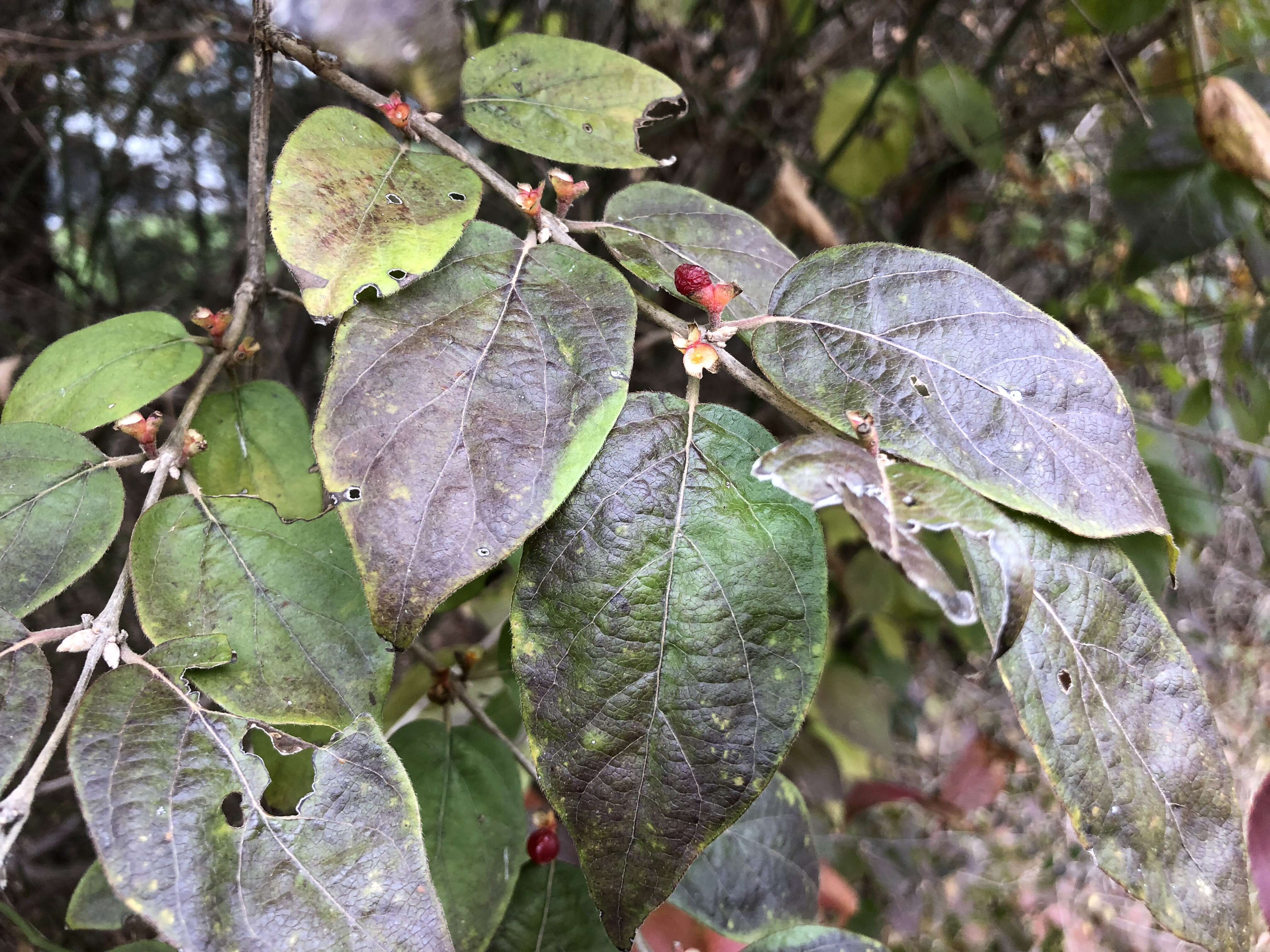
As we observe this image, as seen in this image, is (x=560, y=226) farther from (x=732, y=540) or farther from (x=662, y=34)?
(x=662, y=34)

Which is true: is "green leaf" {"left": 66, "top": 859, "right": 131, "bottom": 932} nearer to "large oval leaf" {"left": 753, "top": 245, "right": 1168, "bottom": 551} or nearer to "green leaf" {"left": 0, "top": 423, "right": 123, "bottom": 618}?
"green leaf" {"left": 0, "top": 423, "right": 123, "bottom": 618}

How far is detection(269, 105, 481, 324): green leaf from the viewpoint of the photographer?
0.39 m

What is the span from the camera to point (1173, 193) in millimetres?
1000

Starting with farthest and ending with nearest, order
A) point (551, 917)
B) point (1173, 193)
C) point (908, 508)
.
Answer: point (1173, 193)
point (551, 917)
point (908, 508)

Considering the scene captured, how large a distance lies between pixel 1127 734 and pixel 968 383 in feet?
0.63

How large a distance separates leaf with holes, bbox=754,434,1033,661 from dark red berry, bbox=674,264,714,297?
118 millimetres

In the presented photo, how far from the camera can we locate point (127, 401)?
48cm

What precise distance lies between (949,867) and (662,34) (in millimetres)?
1910

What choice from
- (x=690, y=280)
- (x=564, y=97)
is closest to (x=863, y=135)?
(x=564, y=97)

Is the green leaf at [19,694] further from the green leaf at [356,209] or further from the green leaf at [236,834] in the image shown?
the green leaf at [356,209]

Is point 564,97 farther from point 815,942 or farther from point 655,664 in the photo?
point 815,942

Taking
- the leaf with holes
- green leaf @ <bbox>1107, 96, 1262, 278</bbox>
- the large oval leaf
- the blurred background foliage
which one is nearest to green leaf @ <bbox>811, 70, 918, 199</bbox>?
the blurred background foliage

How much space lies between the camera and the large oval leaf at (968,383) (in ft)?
1.27

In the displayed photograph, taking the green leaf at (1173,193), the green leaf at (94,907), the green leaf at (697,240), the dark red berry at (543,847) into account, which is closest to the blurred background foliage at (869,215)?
the green leaf at (1173,193)
